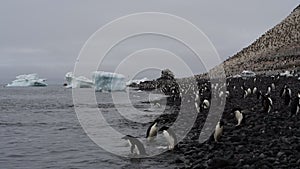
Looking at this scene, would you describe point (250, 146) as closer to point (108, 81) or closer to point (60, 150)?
point (60, 150)

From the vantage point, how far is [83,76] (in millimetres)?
70375

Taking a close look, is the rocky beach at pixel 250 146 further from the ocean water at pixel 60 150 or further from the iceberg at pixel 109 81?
the iceberg at pixel 109 81

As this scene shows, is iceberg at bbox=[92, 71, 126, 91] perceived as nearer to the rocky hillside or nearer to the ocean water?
the rocky hillside

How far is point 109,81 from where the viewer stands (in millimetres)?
56938

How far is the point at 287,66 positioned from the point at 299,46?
15.9m

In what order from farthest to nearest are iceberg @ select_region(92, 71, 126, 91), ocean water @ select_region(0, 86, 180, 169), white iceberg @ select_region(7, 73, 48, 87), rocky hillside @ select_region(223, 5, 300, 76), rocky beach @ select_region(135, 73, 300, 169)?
white iceberg @ select_region(7, 73, 48, 87) < rocky hillside @ select_region(223, 5, 300, 76) < iceberg @ select_region(92, 71, 126, 91) < ocean water @ select_region(0, 86, 180, 169) < rocky beach @ select_region(135, 73, 300, 169)

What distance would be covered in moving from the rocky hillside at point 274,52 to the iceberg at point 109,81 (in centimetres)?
1645

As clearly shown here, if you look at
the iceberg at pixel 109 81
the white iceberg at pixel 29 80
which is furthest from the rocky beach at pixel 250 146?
the white iceberg at pixel 29 80

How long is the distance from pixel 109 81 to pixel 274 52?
28553 mm

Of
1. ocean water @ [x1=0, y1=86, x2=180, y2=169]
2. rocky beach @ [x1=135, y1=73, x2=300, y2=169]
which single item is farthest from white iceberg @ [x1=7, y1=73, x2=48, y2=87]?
rocky beach @ [x1=135, y1=73, x2=300, y2=169]

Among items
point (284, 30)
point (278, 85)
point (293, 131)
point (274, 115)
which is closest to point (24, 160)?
point (293, 131)

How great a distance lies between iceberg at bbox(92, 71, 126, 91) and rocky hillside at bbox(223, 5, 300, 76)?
16448mm

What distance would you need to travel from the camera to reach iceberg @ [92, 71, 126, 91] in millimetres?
55287

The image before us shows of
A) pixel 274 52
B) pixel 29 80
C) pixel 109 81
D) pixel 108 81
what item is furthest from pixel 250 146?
pixel 29 80
